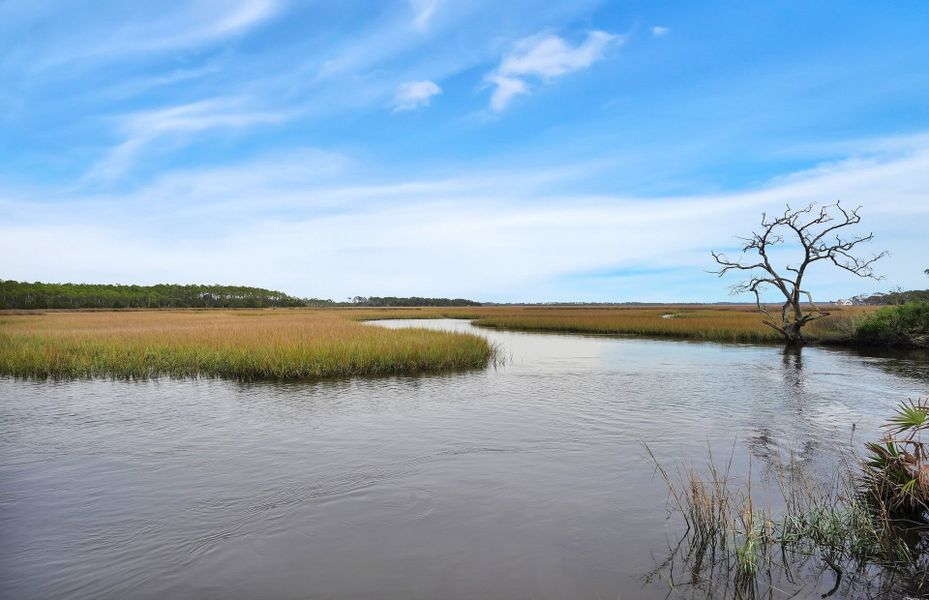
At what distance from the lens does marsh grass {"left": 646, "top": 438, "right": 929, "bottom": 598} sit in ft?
16.7

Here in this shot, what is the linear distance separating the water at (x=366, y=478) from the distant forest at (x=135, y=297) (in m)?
96.9

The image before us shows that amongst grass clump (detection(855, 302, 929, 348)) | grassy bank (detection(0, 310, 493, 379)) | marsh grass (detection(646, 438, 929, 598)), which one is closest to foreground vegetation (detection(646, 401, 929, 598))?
marsh grass (detection(646, 438, 929, 598))

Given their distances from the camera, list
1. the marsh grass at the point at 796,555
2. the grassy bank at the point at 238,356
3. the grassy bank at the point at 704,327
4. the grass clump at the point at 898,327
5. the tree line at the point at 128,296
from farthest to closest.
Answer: the tree line at the point at 128,296 → the grassy bank at the point at 704,327 → the grass clump at the point at 898,327 → the grassy bank at the point at 238,356 → the marsh grass at the point at 796,555

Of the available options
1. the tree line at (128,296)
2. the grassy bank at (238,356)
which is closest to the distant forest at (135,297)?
Result: the tree line at (128,296)

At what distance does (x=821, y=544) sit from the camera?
19.3 ft

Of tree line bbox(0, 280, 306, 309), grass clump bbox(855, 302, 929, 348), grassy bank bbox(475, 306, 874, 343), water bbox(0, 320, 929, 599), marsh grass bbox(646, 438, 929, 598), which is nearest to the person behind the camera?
marsh grass bbox(646, 438, 929, 598)

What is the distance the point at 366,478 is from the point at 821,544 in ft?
20.1

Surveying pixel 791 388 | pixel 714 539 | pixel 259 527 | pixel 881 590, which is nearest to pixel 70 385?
pixel 259 527

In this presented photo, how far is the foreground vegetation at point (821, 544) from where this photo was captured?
514cm

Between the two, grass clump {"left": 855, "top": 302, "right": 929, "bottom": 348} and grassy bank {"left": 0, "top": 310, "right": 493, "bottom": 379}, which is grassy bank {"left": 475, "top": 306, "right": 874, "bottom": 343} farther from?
grassy bank {"left": 0, "top": 310, "right": 493, "bottom": 379}

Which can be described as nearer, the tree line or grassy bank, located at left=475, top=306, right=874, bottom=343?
grassy bank, located at left=475, top=306, right=874, bottom=343

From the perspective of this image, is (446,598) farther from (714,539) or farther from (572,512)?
(714,539)

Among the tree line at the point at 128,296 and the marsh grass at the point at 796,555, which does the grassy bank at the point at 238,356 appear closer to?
the marsh grass at the point at 796,555

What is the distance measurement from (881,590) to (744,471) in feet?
12.0
